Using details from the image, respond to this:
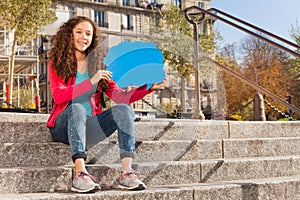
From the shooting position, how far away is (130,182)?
3.30m

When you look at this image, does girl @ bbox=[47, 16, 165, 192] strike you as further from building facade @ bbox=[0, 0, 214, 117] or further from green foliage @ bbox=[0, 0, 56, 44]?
green foliage @ bbox=[0, 0, 56, 44]

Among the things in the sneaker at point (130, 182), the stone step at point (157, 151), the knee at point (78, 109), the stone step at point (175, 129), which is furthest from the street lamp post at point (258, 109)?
the knee at point (78, 109)

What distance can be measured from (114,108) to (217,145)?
1.56 meters

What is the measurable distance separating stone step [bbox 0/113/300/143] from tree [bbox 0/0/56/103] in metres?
11.9

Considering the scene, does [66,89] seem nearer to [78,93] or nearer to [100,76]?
[78,93]

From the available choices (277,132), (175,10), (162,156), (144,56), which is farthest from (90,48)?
(175,10)

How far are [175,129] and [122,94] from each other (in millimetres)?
1325

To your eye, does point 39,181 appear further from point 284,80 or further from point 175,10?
point 284,80

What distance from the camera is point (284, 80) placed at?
3278 cm

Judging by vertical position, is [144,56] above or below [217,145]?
above

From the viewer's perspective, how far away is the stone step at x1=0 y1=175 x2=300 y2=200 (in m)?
3.05

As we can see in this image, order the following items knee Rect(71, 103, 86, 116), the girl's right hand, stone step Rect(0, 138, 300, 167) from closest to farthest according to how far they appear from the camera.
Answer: the girl's right hand
knee Rect(71, 103, 86, 116)
stone step Rect(0, 138, 300, 167)

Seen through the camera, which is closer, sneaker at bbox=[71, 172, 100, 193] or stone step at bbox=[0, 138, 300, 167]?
sneaker at bbox=[71, 172, 100, 193]

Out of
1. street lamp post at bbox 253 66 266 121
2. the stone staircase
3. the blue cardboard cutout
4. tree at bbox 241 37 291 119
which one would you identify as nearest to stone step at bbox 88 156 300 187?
the stone staircase
